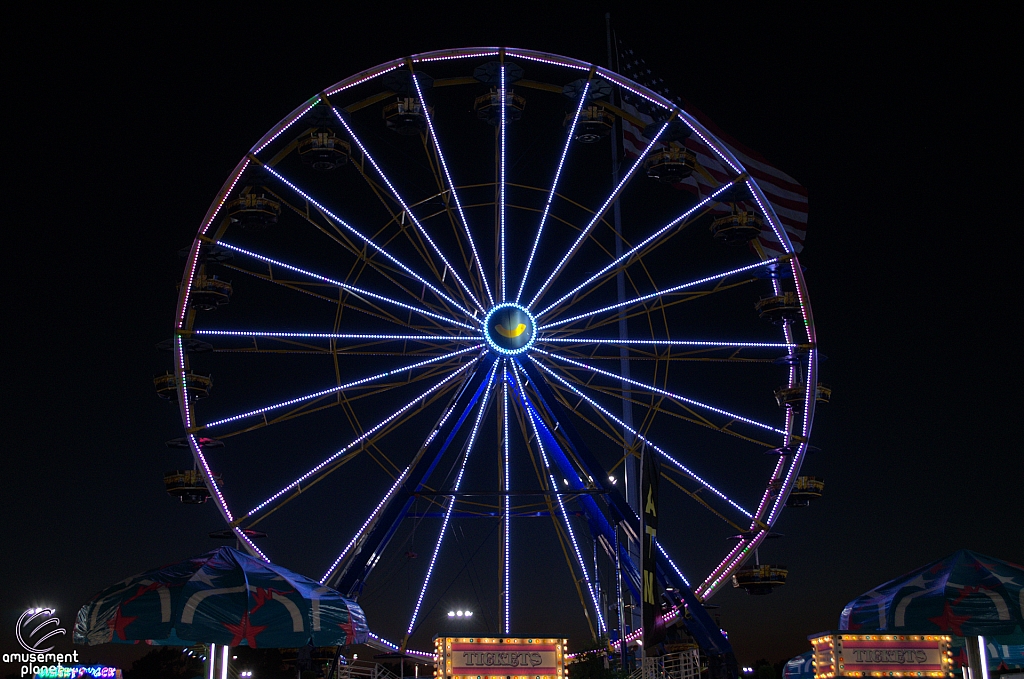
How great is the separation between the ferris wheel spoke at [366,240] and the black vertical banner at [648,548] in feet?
30.6

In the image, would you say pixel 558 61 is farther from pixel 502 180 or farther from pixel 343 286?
pixel 343 286

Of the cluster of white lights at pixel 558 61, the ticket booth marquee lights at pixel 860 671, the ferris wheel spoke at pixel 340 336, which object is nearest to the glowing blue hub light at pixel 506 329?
the ferris wheel spoke at pixel 340 336

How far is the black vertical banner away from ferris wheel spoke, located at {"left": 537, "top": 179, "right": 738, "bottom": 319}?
9.12 m

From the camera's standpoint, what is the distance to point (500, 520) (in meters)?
22.6

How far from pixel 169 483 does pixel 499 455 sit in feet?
20.8

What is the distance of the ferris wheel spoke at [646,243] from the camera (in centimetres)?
2341

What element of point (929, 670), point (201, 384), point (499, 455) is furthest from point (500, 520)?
point (929, 670)

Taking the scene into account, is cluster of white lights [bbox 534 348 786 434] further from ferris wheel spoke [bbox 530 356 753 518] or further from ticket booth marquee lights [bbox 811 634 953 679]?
ticket booth marquee lights [bbox 811 634 953 679]

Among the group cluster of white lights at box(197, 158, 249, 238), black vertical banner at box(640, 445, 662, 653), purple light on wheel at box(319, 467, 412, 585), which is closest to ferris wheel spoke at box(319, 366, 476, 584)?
purple light on wheel at box(319, 467, 412, 585)

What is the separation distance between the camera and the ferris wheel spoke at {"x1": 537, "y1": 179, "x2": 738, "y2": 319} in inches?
922

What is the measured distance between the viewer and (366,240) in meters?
22.7

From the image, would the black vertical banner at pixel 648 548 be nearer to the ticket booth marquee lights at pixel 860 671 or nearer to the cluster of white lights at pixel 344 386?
the ticket booth marquee lights at pixel 860 671

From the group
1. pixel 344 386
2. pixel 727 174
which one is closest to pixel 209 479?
pixel 344 386

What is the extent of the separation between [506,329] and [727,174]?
5993 mm
